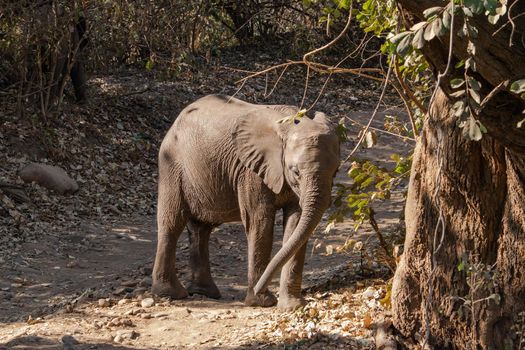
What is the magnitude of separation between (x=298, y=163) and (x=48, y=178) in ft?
19.8

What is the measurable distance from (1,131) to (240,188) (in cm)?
646

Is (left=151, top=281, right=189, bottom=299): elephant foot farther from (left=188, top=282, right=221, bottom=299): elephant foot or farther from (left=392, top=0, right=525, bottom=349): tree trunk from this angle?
(left=392, top=0, right=525, bottom=349): tree trunk

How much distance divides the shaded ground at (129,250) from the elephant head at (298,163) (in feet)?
0.93

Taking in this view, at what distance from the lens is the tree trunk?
568 cm

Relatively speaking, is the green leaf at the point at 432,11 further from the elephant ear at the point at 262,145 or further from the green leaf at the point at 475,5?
the elephant ear at the point at 262,145

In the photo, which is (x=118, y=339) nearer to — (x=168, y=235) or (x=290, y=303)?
(x=290, y=303)

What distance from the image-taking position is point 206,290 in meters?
9.27

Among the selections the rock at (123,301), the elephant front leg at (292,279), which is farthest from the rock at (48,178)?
the elephant front leg at (292,279)

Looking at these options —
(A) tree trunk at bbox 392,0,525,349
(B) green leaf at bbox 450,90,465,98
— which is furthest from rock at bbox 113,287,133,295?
(B) green leaf at bbox 450,90,465,98

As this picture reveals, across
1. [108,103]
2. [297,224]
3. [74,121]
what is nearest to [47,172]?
[74,121]

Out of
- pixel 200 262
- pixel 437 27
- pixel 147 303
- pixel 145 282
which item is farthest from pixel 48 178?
pixel 437 27

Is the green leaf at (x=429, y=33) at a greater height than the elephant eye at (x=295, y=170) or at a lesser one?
greater

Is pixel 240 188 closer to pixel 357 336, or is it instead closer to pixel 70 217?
pixel 357 336

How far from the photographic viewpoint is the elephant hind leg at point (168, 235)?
30.2ft
